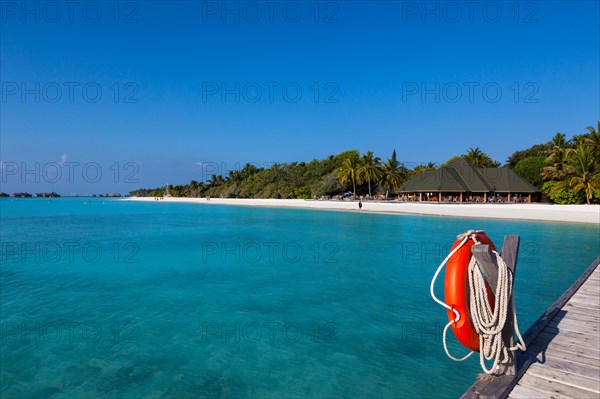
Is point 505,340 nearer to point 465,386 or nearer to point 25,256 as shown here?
point 465,386

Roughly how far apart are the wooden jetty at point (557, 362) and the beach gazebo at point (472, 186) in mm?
40505

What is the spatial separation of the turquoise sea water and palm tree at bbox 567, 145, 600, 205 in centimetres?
2318

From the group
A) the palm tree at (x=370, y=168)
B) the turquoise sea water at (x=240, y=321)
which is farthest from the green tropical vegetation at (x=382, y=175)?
the turquoise sea water at (x=240, y=321)

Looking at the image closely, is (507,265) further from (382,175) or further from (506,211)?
(382,175)

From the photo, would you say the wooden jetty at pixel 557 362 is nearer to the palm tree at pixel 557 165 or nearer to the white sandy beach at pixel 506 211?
the white sandy beach at pixel 506 211

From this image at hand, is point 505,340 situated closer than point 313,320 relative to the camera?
Yes

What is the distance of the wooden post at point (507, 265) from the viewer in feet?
9.57

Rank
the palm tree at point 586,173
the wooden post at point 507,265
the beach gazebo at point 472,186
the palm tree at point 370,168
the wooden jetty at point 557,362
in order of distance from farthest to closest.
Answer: the palm tree at point 370,168, the beach gazebo at point 472,186, the palm tree at point 586,173, the wooden jetty at point 557,362, the wooden post at point 507,265

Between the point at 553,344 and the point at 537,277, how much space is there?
7.58 m

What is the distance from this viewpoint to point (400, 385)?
4.80 metres

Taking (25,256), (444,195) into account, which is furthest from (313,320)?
(444,195)

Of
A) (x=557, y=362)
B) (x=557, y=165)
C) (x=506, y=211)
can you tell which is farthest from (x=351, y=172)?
(x=557, y=362)

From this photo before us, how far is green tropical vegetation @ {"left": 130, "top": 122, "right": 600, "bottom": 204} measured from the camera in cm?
3544

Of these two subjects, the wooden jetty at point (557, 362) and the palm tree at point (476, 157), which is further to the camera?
the palm tree at point (476, 157)
